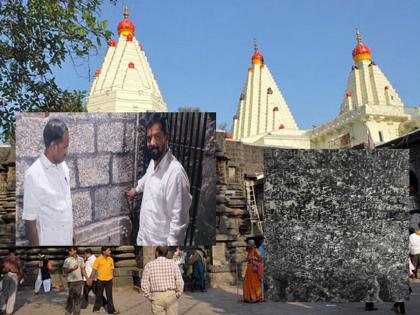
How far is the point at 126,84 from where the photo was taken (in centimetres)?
3253

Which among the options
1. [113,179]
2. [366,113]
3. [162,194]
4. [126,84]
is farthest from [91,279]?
[366,113]

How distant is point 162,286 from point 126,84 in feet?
93.6

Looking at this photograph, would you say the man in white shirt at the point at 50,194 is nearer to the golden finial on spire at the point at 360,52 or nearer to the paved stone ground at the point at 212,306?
the paved stone ground at the point at 212,306

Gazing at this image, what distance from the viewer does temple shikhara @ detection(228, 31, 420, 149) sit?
32.6m

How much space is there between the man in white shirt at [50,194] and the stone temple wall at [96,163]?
3.6 inches

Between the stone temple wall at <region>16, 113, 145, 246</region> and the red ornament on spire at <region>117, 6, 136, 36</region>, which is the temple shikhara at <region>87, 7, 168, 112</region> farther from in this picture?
the stone temple wall at <region>16, 113, 145, 246</region>

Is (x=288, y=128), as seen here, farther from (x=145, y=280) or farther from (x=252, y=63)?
(x=145, y=280)

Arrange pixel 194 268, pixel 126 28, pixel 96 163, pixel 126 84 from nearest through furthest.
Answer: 1. pixel 96 163
2. pixel 194 268
3. pixel 126 84
4. pixel 126 28

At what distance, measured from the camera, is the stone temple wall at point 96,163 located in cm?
744

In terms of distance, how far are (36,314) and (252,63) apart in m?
38.2

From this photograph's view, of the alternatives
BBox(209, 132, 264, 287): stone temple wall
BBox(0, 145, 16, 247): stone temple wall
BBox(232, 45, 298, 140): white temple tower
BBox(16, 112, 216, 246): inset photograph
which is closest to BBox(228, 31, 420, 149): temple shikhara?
BBox(232, 45, 298, 140): white temple tower

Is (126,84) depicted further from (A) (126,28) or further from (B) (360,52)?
(B) (360,52)

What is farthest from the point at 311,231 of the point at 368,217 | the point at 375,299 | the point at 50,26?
the point at 50,26

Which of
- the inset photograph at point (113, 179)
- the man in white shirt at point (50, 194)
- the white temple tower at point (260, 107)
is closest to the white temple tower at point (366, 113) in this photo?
the white temple tower at point (260, 107)
